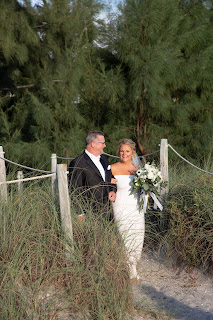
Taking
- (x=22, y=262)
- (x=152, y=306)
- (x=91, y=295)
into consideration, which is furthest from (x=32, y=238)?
(x=152, y=306)

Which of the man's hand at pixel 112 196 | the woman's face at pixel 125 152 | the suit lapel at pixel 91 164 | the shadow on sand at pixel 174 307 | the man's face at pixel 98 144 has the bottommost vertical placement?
the shadow on sand at pixel 174 307

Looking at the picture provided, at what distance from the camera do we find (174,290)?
4.00 meters

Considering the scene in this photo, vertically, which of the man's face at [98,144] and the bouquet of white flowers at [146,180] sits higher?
the man's face at [98,144]

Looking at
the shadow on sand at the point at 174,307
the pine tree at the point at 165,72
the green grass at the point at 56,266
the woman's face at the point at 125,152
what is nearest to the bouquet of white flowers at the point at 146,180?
the woman's face at the point at 125,152

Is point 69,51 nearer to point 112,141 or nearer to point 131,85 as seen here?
point 131,85

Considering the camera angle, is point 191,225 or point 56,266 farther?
point 191,225

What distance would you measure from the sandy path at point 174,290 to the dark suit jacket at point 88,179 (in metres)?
0.87

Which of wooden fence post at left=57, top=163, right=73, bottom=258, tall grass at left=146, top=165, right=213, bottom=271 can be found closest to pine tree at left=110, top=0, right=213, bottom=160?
tall grass at left=146, top=165, right=213, bottom=271

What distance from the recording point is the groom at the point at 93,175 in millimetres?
3996

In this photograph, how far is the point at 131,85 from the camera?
7180 millimetres

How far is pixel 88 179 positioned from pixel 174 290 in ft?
4.29

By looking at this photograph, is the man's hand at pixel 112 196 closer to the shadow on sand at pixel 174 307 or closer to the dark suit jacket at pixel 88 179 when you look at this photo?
the dark suit jacket at pixel 88 179

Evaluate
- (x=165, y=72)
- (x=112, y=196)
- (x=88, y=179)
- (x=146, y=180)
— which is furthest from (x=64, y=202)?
(x=165, y=72)

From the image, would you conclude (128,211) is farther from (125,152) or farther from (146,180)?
(125,152)
